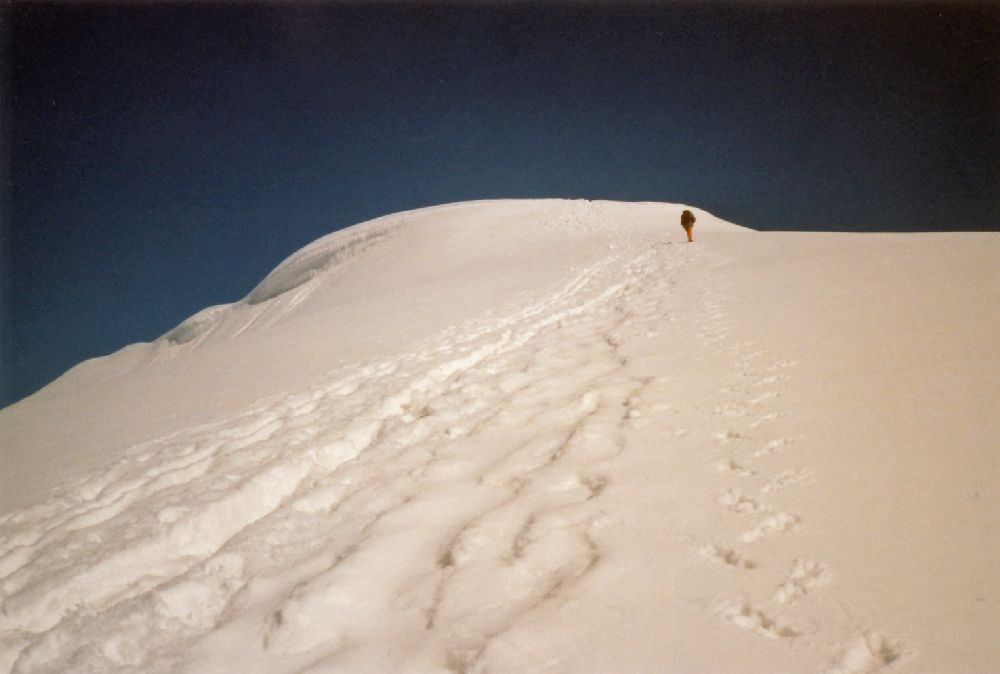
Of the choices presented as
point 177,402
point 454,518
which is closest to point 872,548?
point 454,518

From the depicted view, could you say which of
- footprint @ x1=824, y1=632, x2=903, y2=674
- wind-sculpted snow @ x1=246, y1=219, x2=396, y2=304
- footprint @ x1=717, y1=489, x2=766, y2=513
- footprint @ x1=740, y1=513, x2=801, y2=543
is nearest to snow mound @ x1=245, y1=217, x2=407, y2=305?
wind-sculpted snow @ x1=246, y1=219, x2=396, y2=304

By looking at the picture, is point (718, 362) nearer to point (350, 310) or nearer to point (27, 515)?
point (27, 515)

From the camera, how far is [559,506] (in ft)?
8.20

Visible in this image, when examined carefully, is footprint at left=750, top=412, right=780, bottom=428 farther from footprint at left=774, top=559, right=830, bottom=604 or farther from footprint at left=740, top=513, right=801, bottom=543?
footprint at left=774, top=559, right=830, bottom=604

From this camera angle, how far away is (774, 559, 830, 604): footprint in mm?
1698

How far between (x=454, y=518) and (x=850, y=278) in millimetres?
5925

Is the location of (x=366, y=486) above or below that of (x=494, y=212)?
below

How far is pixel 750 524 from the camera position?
2.08 meters

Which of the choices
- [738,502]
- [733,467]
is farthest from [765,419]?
[738,502]

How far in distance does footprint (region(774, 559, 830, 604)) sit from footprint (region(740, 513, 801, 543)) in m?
0.17

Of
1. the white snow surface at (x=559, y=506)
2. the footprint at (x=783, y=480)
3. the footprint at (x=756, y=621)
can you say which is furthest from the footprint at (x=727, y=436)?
the footprint at (x=756, y=621)

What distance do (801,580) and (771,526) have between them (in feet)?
0.99

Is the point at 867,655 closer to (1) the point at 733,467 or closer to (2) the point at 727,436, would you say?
(1) the point at 733,467

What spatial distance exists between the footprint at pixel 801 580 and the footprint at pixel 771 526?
0.57 feet
